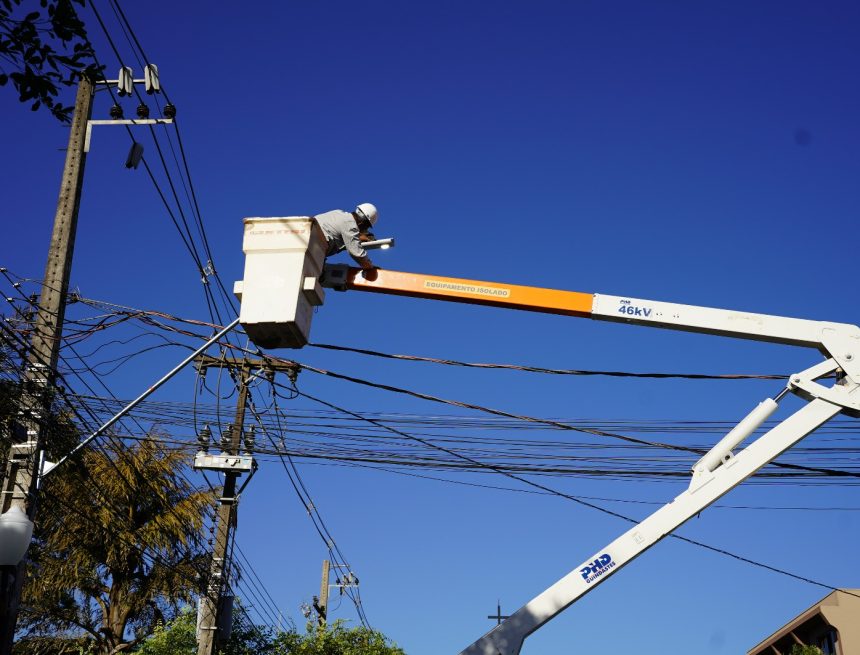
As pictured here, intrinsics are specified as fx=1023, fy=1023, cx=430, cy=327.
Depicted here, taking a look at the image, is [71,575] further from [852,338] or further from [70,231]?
[852,338]

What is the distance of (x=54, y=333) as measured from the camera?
35.9 feet

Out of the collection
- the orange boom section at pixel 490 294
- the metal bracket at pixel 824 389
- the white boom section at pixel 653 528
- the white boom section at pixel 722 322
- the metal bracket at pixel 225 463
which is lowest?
the white boom section at pixel 653 528

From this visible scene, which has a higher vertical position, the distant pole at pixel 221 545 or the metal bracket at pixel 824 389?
the distant pole at pixel 221 545

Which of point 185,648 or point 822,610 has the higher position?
point 822,610

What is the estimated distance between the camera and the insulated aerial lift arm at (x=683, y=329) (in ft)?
26.6

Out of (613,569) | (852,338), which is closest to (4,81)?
(613,569)

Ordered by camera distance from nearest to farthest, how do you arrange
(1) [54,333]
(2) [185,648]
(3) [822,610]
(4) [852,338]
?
(4) [852,338] → (1) [54,333] → (2) [185,648] → (3) [822,610]

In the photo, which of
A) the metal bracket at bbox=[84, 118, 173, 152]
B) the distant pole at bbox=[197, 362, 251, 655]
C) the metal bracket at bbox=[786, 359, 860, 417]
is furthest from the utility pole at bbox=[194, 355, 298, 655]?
the metal bracket at bbox=[786, 359, 860, 417]

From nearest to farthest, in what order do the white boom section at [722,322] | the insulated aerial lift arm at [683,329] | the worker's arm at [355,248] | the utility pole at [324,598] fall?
the insulated aerial lift arm at [683,329] < the white boom section at [722,322] < the worker's arm at [355,248] < the utility pole at [324,598]

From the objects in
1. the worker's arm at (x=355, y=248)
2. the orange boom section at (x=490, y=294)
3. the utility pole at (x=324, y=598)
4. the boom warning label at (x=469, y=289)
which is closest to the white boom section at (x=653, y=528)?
the orange boom section at (x=490, y=294)

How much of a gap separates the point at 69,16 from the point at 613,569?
568 cm

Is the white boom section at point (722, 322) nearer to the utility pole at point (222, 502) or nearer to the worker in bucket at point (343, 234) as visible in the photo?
the worker in bucket at point (343, 234)

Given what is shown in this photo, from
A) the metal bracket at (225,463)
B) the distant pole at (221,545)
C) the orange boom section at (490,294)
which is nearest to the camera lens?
the orange boom section at (490,294)

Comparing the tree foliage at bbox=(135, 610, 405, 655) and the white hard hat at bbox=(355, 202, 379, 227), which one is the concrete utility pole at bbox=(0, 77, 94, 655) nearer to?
the white hard hat at bbox=(355, 202, 379, 227)
